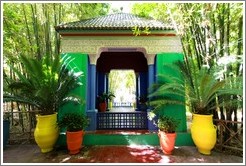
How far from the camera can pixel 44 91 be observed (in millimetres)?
5176

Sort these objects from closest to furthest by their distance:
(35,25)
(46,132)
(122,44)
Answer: (46,132) < (122,44) < (35,25)

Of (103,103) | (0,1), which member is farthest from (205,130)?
(0,1)

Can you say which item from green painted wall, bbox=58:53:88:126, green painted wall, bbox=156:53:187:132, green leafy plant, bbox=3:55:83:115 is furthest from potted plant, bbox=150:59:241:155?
green leafy plant, bbox=3:55:83:115

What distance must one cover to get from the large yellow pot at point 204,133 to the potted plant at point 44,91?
375 cm

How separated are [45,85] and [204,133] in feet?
15.6

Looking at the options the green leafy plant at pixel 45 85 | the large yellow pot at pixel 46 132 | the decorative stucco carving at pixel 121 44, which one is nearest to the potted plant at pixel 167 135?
the decorative stucco carving at pixel 121 44

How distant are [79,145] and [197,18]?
5.62 metres

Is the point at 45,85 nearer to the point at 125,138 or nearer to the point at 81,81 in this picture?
the point at 81,81

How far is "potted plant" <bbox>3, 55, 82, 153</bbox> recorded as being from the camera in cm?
519

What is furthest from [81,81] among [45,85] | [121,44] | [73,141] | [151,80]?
[151,80]

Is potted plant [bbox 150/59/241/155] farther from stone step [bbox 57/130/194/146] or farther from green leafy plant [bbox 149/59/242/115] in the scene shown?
stone step [bbox 57/130/194/146]

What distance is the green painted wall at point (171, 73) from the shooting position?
6.34 m

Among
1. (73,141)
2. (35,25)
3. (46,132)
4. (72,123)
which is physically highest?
(35,25)

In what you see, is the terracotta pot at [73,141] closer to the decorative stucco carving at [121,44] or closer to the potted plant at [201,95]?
the potted plant at [201,95]
